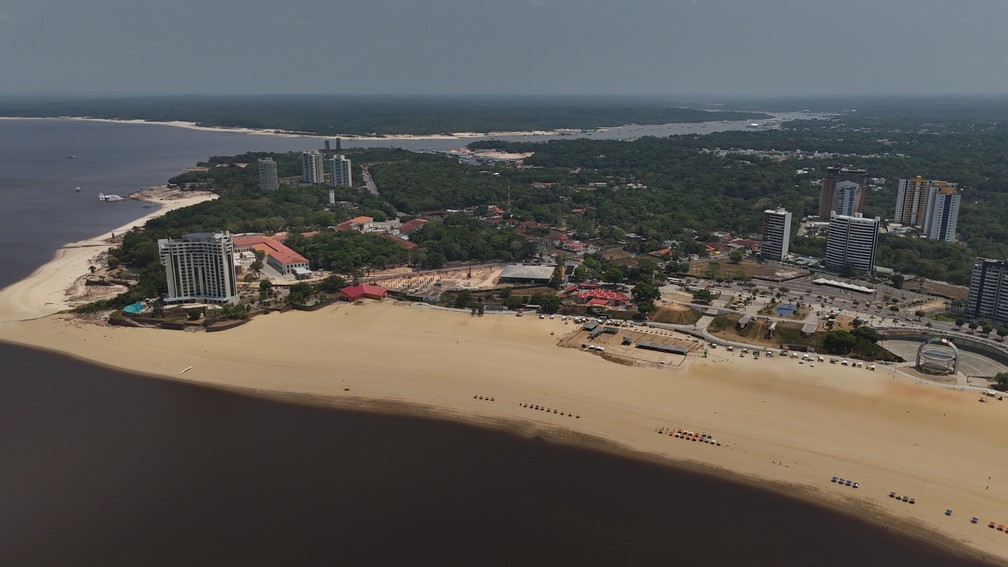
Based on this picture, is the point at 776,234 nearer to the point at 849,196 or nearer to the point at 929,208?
the point at 929,208

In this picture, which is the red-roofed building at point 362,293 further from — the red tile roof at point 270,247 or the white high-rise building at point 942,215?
the white high-rise building at point 942,215

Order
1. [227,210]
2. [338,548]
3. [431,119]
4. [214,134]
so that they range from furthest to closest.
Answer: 1. [431,119]
2. [214,134]
3. [227,210]
4. [338,548]

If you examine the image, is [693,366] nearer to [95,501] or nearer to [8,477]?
[95,501]

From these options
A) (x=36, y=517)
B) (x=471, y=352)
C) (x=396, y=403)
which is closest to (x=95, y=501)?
(x=36, y=517)

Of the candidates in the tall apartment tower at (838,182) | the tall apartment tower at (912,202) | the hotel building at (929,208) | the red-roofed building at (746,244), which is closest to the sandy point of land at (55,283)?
the red-roofed building at (746,244)

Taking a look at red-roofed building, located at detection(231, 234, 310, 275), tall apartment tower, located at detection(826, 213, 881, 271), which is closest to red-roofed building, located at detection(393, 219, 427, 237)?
red-roofed building, located at detection(231, 234, 310, 275)

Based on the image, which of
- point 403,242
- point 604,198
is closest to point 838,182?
point 604,198

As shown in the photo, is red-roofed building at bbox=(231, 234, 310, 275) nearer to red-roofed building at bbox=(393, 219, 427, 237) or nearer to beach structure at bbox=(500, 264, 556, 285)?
red-roofed building at bbox=(393, 219, 427, 237)
